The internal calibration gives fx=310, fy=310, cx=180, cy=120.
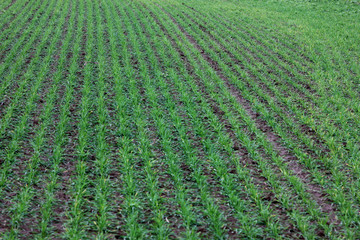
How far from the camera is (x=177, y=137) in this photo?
20.5ft

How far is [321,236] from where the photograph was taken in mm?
3953

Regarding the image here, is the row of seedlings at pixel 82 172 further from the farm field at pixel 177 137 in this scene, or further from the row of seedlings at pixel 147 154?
the row of seedlings at pixel 147 154

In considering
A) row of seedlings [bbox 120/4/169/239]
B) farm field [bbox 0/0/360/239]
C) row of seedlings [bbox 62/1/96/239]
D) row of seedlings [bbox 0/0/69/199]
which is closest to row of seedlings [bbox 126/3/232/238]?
farm field [bbox 0/0/360/239]

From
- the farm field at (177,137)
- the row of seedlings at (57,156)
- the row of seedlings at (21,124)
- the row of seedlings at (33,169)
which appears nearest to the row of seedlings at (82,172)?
the farm field at (177,137)

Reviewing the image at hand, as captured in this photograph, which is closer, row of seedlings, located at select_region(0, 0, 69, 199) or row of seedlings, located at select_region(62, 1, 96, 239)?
row of seedlings, located at select_region(62, 1, 96, 239)

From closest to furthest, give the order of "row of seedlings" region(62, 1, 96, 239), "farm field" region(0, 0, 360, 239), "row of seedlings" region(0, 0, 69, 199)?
"row of seedlings" region(62, 1, 96, 239) < "farm field" region(0, 0, 360, 239) < "row of seedlings" region(0, 0, 69, 199)

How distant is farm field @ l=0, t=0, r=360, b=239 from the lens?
165 inches

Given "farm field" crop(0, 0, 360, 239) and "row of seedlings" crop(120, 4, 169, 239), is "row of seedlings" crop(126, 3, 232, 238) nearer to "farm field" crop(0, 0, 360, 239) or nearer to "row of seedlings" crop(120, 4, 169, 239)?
"farm field" crop(0, 0, 360, 239)

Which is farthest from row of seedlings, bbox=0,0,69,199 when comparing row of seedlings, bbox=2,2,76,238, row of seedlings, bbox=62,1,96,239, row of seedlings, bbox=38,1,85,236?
row of seedlings, bbox=62,1,96,239

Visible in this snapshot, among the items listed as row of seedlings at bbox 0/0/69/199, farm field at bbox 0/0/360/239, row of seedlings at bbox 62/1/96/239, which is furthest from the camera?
row of seedlings at bbox 0/0/69/199

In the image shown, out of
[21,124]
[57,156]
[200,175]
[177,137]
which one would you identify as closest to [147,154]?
[177,137]

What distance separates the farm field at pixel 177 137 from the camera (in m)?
4.20

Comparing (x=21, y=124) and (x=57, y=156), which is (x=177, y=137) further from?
(x=21, y=124)

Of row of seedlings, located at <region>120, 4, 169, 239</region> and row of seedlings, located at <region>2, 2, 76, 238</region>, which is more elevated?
row of seedlings, located at <region>120, 4, 169, 239</region>
